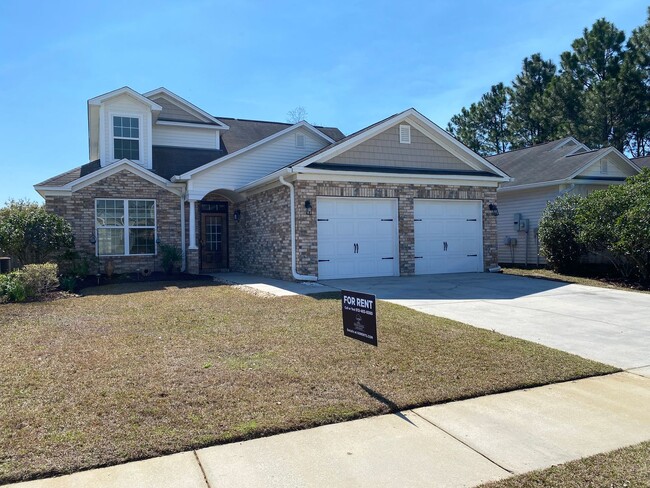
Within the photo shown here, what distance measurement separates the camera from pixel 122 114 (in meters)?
16.6

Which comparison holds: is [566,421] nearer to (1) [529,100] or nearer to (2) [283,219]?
(2) [283,219]

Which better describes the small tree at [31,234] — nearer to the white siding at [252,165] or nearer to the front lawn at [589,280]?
the white siding at [252,165]

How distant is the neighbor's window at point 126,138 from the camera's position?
54.3ft

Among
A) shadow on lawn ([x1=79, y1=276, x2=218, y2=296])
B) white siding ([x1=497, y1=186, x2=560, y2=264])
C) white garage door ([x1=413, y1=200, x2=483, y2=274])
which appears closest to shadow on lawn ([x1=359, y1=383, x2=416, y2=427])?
shadow on lawn ([x1=79, y1=276, x2=218, y2=296])

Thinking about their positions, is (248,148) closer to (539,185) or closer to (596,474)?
(539,185)

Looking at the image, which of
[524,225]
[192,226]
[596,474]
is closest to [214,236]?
[192,226]

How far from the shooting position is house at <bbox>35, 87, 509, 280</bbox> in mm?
13383

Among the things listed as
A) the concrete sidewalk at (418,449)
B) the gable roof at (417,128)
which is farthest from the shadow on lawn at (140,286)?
the concrete sidewalk at (418,449)

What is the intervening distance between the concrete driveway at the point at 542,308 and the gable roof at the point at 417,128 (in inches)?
138

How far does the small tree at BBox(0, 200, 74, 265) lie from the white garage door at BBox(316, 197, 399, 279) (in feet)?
23.6

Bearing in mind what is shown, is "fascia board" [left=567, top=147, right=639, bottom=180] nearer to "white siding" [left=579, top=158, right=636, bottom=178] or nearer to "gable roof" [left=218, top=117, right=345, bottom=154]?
"white siding" [left=579, top=158, right=636, bottom=178]

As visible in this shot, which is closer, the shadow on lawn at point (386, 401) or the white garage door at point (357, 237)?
the shadow on lawn at point (386, 401)

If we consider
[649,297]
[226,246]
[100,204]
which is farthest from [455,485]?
[226,246]

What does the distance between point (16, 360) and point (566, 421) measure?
19.1ft
